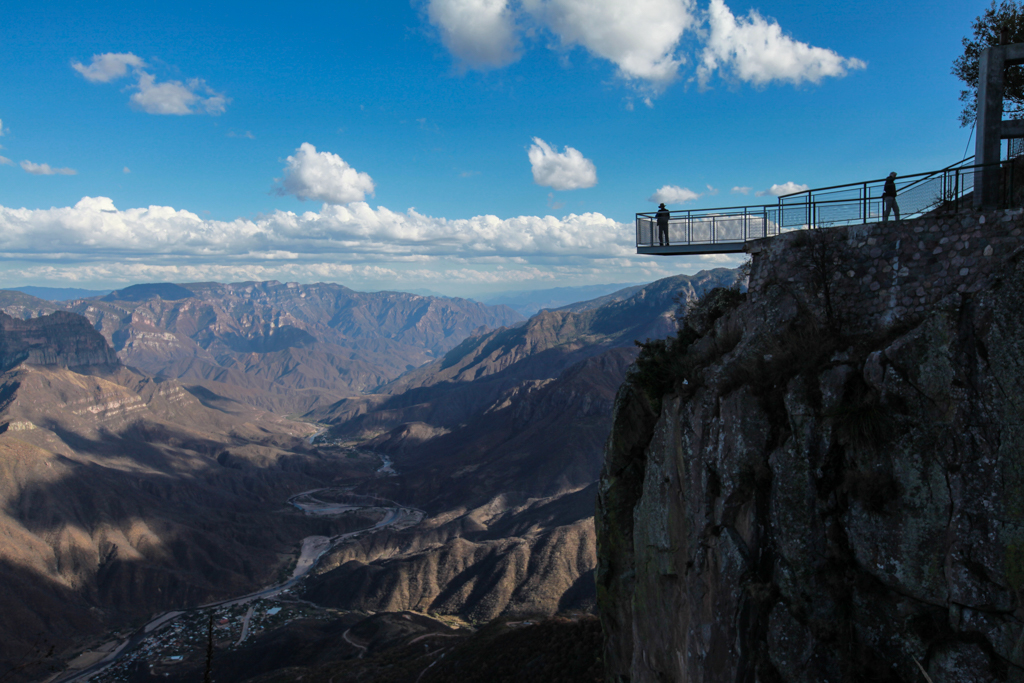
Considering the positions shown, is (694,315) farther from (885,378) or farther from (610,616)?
(610,616)

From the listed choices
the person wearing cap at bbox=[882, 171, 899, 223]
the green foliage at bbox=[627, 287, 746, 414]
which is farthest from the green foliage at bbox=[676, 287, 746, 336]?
the person wearing cap at bbox=[882, 171, 899, 223]

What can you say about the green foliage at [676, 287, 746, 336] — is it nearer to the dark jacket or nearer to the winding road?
the dark jacket

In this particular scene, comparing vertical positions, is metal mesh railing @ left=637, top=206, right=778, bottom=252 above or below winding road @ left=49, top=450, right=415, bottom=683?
above

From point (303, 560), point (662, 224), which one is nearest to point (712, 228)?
point (662, 224)

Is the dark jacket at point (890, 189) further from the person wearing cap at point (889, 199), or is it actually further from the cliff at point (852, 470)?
the cliff at point (852, 470)

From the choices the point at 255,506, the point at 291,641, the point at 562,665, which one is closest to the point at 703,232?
the point at 562,665
